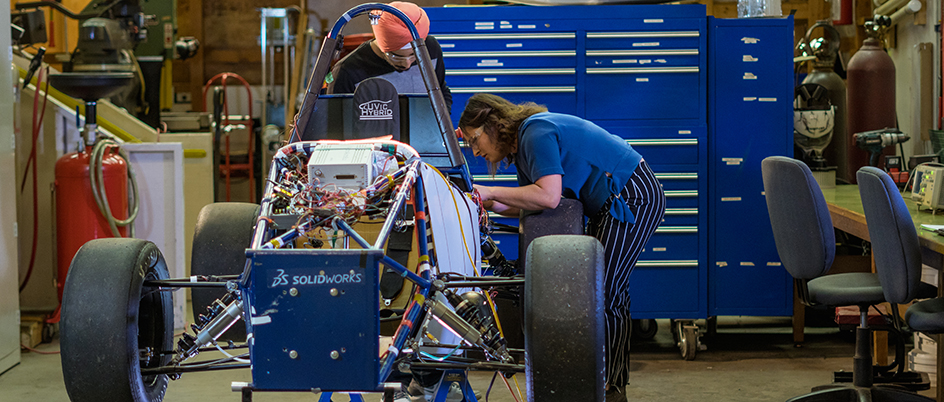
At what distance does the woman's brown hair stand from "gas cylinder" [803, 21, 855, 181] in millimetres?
2601

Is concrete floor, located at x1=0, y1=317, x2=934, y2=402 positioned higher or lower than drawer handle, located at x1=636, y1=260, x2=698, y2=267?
lower

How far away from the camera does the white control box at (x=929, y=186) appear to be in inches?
125

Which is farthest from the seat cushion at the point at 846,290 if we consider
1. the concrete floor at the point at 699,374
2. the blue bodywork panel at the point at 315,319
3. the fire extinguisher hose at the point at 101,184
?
the fire extinguisher hose at the point at 101,184

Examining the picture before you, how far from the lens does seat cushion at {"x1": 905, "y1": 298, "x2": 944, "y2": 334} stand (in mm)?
2619

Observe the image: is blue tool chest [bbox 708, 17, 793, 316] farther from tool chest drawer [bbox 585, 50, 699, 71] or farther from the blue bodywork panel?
the blue bodywork panel

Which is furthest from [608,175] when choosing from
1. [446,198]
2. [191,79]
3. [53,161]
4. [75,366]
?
[191,79]

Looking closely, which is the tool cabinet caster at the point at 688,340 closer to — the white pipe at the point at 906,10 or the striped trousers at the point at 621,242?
the striped trousers at the point at 621,242

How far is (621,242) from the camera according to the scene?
9.43 feet

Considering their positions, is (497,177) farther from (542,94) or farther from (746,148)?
(746,148)

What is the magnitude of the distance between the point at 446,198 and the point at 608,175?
2.89 feet

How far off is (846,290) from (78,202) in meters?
3.46

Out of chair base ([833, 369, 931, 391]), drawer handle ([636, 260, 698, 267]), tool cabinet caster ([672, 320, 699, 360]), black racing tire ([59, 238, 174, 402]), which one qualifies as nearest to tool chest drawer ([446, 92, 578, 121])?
drawer handle ([636, 260, 698, 267])

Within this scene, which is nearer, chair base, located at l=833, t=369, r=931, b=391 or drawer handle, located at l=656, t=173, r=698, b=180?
chair base, located at l=833, t=369, r=931, b=391

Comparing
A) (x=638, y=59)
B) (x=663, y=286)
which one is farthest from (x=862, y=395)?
(x=638, y=59)
